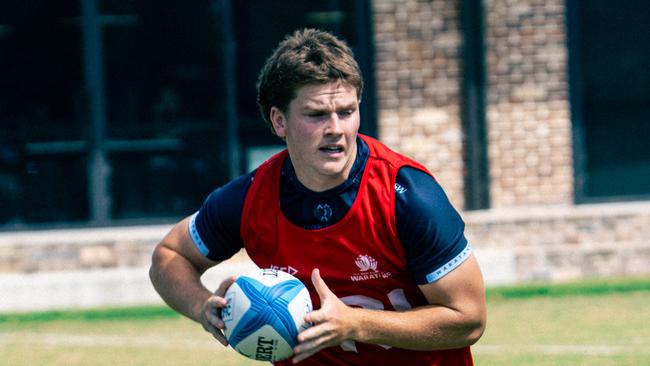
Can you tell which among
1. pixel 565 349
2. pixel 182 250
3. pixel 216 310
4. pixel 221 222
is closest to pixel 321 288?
pixel 216 310

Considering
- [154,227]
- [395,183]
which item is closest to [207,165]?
[154,227]

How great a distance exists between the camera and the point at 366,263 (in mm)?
4988

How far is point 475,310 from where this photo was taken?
15.8ft

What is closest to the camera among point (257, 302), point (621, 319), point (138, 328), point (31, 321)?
point (257, 302)

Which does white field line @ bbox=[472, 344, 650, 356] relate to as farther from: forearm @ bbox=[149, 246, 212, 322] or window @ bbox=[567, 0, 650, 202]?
window @ bbox=[567, 0, 650, 202]

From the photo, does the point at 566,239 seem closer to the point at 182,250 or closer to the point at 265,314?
the point at 182,250

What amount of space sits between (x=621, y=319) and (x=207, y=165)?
5.02 m

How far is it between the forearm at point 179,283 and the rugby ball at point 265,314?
1.15 feet

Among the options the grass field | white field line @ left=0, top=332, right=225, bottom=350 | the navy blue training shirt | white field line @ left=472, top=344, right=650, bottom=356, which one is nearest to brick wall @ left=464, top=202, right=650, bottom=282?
the grass field

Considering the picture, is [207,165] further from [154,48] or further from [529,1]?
[529,1]

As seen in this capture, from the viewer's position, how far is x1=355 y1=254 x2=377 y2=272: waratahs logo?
498 cm

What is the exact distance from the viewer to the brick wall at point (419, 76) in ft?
40.5

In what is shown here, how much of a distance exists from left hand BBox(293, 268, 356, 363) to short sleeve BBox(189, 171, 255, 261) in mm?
840

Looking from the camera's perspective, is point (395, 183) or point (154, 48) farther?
point (154, 48)
